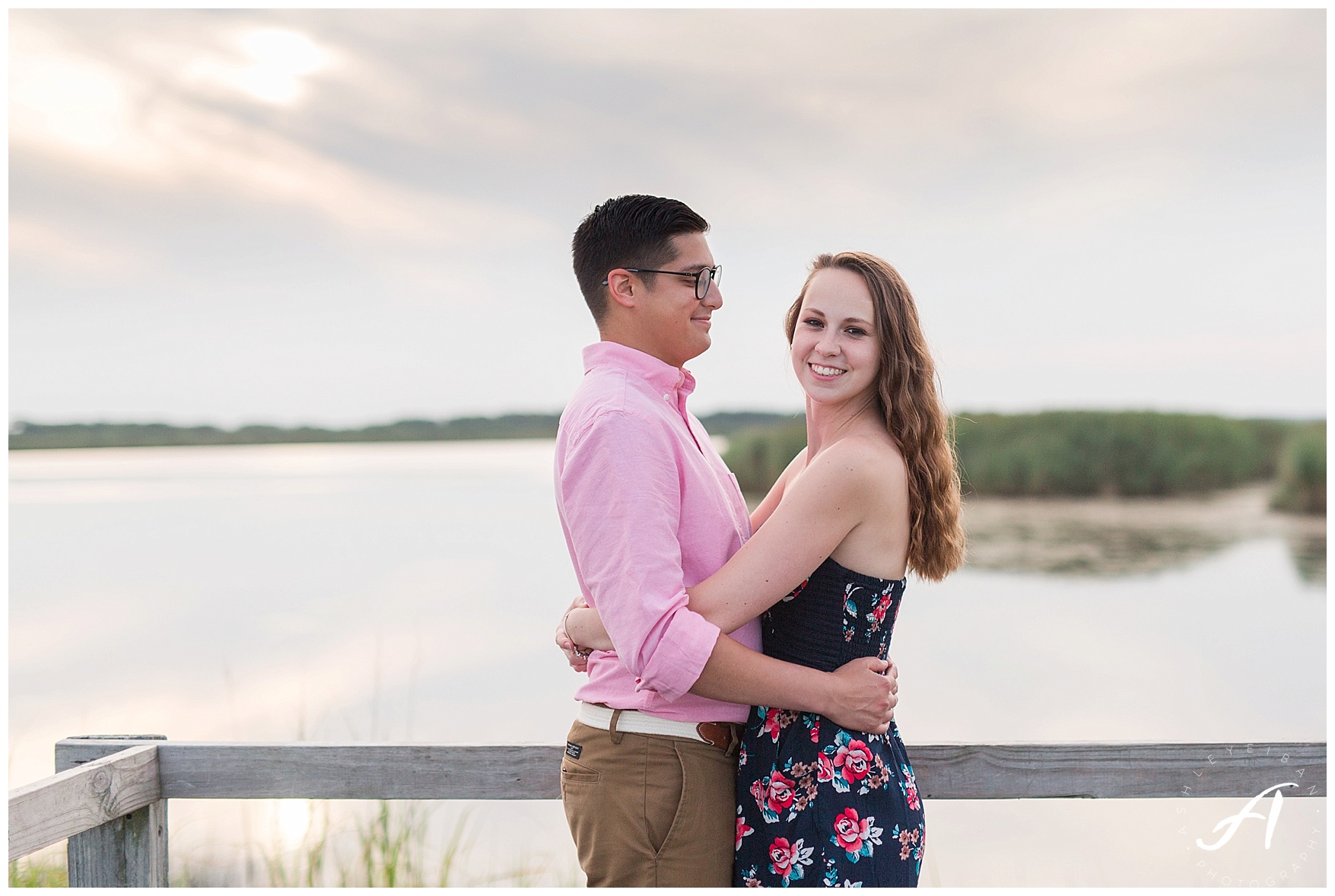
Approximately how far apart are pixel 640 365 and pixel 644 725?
0.70 meters

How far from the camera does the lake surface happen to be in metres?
4.34

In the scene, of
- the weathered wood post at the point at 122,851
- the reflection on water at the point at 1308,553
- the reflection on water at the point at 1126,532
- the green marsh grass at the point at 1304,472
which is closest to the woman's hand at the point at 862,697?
the weathered wood post at the point at 122,851

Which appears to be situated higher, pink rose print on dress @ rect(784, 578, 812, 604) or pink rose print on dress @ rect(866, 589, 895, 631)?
pink rose print on dress @ rect(784, 578, 812, 604)

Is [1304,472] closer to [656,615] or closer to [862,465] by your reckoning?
[862,465]

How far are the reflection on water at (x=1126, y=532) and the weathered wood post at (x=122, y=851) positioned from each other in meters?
16.0

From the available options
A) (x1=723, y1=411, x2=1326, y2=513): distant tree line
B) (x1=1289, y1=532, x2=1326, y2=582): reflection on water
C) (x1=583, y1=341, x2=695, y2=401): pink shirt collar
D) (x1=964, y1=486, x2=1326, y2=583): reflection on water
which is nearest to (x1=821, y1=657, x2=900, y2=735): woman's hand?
(x1=583, y1=341, x2=695, y2=401): pink shirt collar

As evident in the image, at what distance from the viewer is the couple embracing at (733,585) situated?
1.62 m

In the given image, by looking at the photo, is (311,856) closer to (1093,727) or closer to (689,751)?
(689,751)

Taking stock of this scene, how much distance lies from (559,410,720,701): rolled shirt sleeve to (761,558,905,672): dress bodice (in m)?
0.25

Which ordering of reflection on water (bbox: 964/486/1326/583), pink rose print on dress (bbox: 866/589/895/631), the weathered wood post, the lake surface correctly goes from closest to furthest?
pink rose print on dress (bbox: 866/589/895/631) → the weathered wood post → the lake surface → reflection on water (bbox: 964/486/1326/583)

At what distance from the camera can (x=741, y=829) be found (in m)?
1.73

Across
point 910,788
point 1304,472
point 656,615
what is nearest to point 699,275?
point 656,615

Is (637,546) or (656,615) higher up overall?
(637,546)
